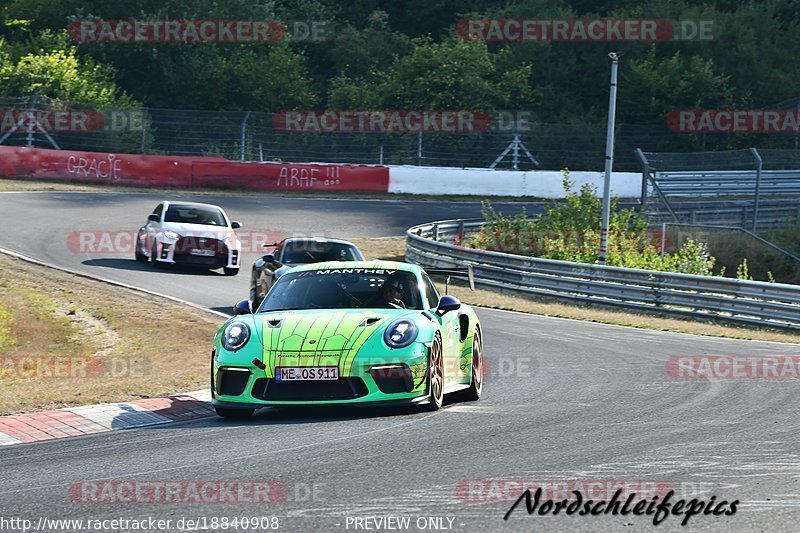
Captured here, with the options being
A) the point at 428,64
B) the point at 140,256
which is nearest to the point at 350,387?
the point at 140,256

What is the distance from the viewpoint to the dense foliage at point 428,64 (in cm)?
5550

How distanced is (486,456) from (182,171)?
34612 mm

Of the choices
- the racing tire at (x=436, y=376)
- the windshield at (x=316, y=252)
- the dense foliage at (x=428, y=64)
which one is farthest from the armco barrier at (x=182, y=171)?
the racing tire at (x=436, y=376)

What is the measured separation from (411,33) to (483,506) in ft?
209

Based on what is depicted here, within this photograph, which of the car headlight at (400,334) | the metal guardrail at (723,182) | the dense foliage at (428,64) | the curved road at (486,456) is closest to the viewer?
the curved road at (486,456)

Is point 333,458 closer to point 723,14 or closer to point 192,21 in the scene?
point 192,21

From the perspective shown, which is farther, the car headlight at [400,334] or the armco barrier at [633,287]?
the armco barrier at [633,287]

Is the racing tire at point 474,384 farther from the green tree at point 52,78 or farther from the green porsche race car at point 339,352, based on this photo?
the green tree at point 52,78

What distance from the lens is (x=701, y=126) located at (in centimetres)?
5434

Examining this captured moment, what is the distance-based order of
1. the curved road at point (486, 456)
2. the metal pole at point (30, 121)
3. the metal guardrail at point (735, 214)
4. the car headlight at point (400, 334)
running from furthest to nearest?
the metal pole at point (30, 121) → the metal guardrail at point (735, 214) → the car headlight at point (400, 334) → the curved road at point (486, 456)

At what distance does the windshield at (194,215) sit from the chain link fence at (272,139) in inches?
715

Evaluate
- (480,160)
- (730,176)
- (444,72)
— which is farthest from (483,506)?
(444,72)

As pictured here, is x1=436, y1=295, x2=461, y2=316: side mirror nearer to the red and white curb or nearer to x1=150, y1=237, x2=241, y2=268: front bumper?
the red and white curb

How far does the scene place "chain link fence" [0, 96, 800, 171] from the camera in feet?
141
